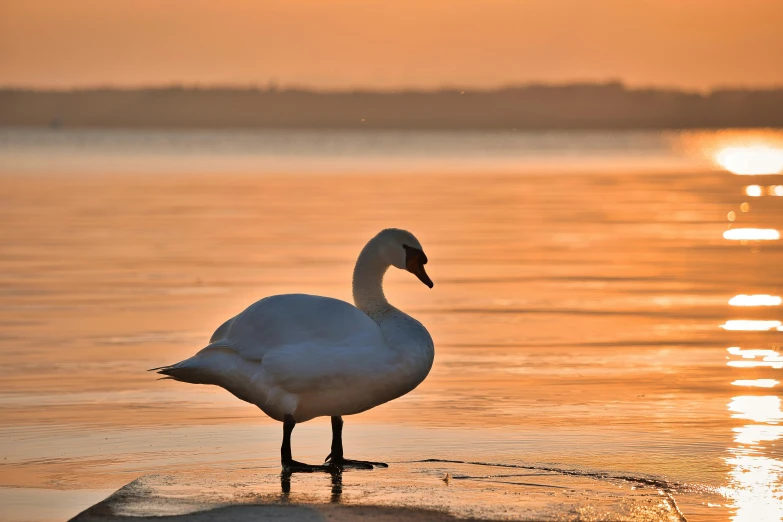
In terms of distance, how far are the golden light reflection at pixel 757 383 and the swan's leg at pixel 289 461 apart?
4.55 meters

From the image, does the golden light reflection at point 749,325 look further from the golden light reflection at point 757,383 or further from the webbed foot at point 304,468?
the webbed foot at point 304,468

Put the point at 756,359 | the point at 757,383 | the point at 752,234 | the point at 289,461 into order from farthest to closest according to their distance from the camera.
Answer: the point at 752,234, the point at 756,359, the point at 757,383, the point at 289,461

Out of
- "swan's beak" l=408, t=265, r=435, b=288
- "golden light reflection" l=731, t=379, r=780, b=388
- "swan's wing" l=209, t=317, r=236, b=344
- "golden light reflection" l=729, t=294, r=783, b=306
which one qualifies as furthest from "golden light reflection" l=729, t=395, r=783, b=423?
"golden light reflection" l=729, t=294, r=783, b=306

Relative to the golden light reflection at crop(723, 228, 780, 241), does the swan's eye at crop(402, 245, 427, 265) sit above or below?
below

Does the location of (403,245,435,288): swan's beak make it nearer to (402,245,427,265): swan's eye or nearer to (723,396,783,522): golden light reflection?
(402,245,427,265): swan's eye

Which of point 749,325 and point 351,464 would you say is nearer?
point 351,464

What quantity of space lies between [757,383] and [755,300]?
19.0 ft

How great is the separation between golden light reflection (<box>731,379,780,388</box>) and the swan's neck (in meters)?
4.01

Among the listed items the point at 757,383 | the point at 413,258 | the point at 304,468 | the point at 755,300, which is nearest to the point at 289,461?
the point at 304,468

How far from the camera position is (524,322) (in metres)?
15.4

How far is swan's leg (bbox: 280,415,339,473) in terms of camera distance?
853cm

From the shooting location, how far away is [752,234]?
26719mm

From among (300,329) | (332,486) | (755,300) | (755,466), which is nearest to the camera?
(332,486)

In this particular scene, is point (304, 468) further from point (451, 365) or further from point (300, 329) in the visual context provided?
point (451, 365)
